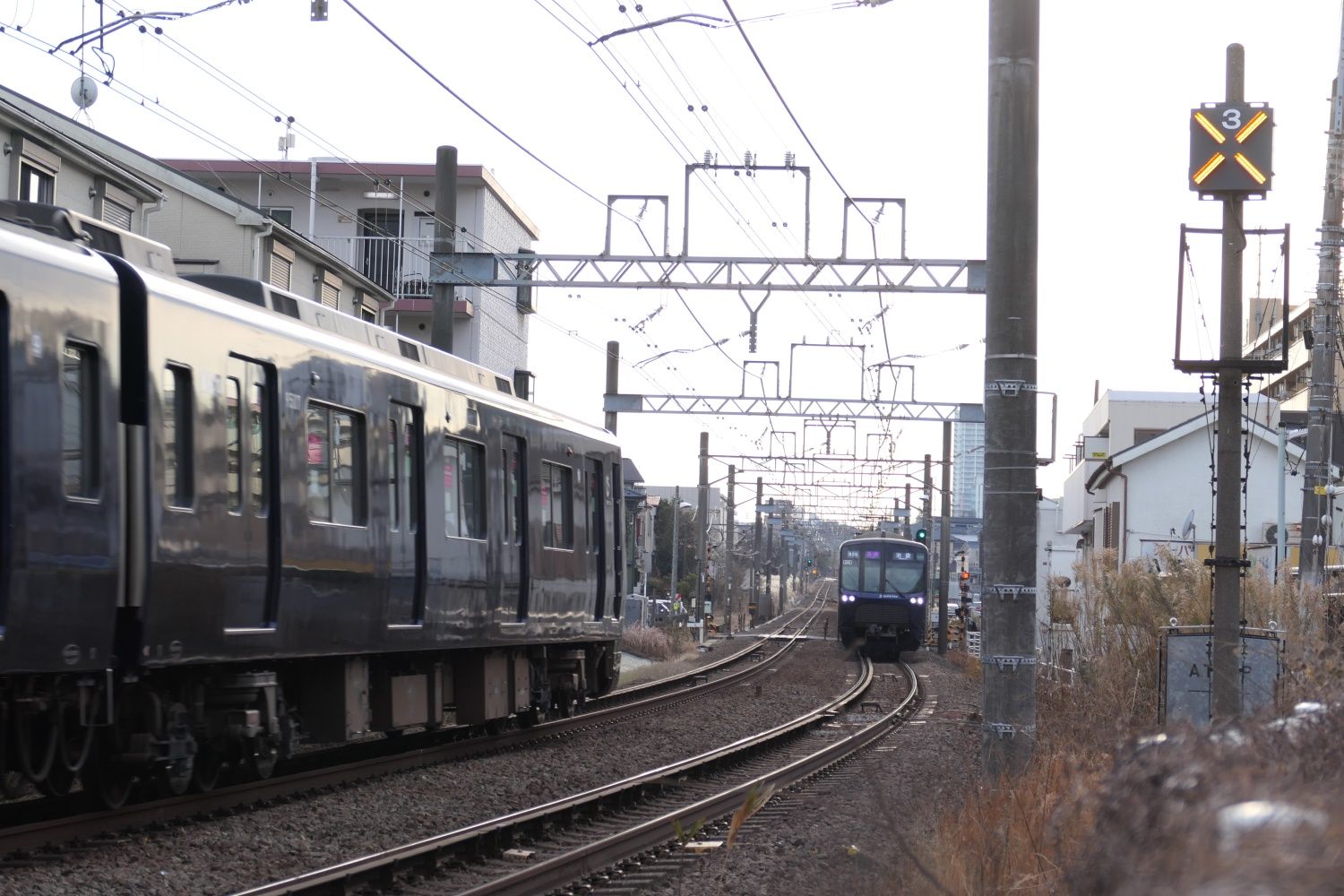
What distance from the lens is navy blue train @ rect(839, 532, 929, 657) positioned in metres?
35.8

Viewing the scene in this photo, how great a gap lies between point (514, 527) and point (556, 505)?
1283mm

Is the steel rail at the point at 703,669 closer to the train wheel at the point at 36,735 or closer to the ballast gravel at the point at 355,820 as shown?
the ballast gravel at the point at 355,820

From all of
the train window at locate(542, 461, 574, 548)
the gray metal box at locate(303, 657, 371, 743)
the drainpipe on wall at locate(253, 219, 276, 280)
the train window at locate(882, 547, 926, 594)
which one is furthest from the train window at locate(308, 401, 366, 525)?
the train window at locate(882, 547, 926, 594)

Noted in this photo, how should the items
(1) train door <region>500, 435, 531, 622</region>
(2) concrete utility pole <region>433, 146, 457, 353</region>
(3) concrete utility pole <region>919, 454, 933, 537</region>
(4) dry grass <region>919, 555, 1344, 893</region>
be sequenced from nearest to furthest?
(4) dry grass <region>919, 555, 1344, 893</region> < (1) train door <region>500, 435, 531, 622</region> < (2) concrete utility pole <region>433, 146, 457, 353</region> < (3) concrete utility pole <region>919, 454, 933, 537</region>

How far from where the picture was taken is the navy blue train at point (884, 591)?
35.8m

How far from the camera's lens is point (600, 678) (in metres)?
17.3

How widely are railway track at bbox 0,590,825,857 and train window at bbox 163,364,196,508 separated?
5.77 ft

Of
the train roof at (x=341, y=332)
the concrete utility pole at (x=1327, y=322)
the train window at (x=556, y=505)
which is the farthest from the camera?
the concrete utility pole at (x=1327, y=322)

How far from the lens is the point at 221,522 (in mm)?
8734

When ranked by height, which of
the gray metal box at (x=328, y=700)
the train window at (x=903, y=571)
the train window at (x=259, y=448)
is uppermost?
the train window at (x=259, y=448)

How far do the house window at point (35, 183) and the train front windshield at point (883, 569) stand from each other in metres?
21.4

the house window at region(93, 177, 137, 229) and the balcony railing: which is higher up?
the balcony railing

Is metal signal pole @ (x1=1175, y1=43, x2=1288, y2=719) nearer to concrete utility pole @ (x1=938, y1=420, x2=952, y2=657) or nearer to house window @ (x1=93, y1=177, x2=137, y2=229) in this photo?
house window @ (x1=93, y1=177, x2=137, y2=229)

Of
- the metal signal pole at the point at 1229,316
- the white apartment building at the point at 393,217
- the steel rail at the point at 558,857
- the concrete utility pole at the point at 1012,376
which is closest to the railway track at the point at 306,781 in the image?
the steel rail at the point at 558,857
